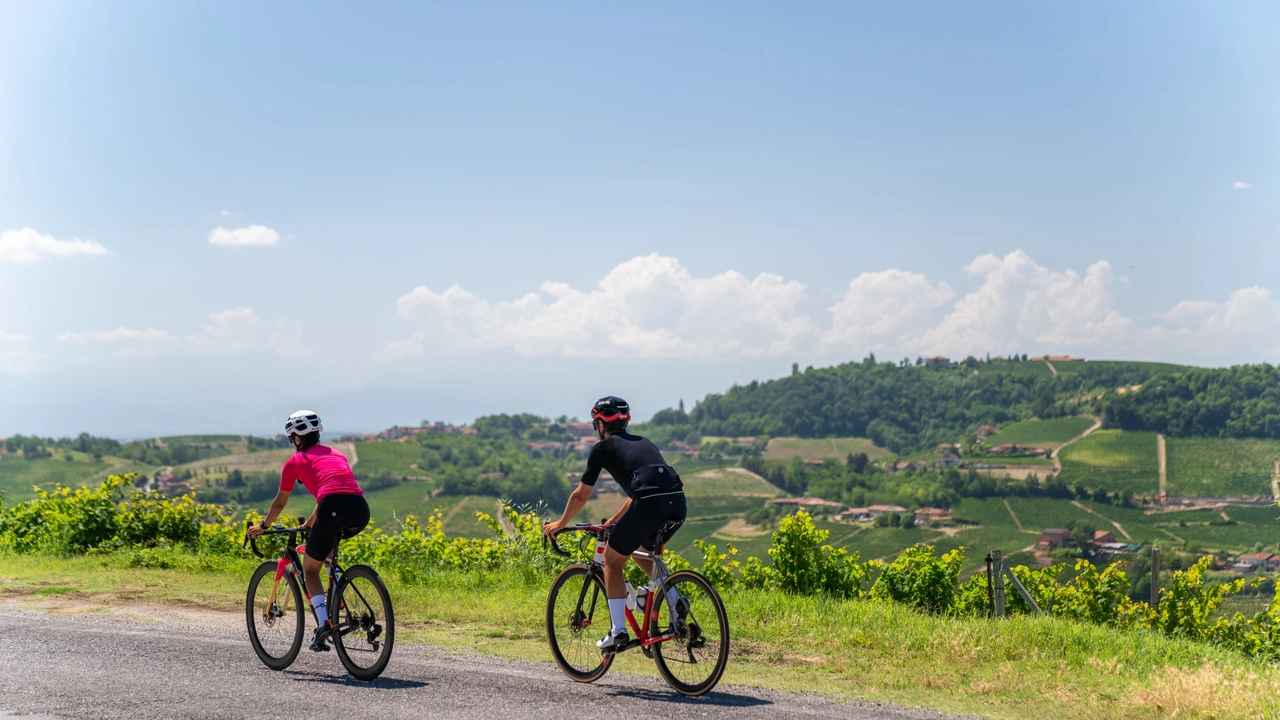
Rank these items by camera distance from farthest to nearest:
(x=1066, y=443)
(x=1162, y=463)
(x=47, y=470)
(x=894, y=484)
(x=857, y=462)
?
1. (x=857, y=462)
2. (x=1066, y=443)
3. (x=894, y=484)
4. (x=1162, y=463)
5. (x=47, y=470)

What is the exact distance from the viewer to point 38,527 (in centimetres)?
1608

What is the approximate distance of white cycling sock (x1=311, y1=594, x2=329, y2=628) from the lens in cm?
742

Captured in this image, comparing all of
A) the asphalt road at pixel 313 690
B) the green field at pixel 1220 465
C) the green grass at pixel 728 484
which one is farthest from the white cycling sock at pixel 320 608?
the green field at pixel 1220 465

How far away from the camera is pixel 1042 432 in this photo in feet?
598

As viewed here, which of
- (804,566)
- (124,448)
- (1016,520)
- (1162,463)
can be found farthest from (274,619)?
(1162,463)

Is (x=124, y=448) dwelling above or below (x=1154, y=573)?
below

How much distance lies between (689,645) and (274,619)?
11.8 ft

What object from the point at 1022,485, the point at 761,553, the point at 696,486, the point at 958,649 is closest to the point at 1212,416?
the point at 1022,485

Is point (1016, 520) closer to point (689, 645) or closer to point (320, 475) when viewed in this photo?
point (689, 645)

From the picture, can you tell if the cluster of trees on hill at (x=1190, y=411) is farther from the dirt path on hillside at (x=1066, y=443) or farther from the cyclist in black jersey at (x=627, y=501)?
the cyclist in black jersey at (x=627, y=501)

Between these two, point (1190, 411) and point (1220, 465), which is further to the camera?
point (1190, 411)

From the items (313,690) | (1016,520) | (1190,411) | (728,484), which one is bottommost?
(1016,520)

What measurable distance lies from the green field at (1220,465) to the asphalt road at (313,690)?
533ft

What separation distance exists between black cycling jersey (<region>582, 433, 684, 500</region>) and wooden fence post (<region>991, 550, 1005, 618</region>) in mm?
6224
